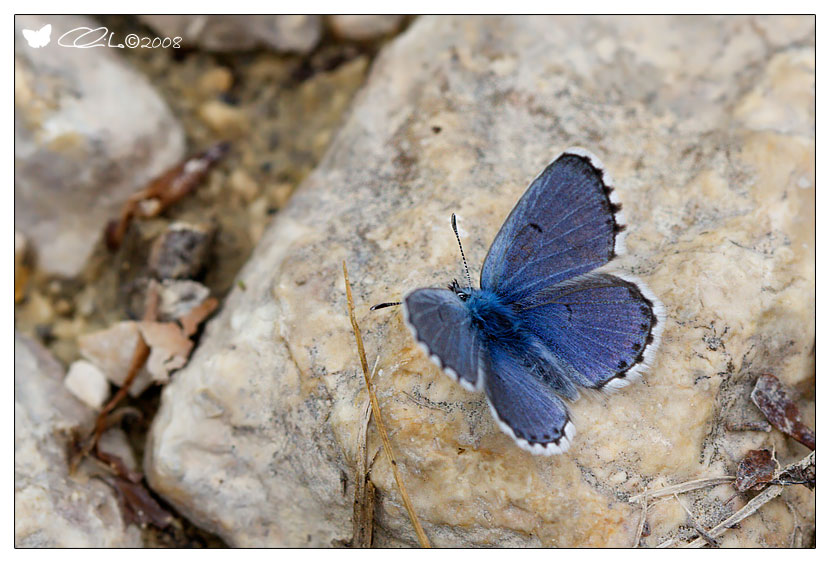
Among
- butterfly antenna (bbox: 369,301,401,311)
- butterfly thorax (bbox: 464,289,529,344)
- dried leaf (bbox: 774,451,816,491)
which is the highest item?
butterfly antenna (bbox: 369,301,401,311)

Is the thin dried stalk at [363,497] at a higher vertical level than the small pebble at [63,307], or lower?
lower

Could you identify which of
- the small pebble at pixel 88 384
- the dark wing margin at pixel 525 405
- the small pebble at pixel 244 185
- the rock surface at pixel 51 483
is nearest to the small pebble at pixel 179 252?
the small pebble at pixel 244 185

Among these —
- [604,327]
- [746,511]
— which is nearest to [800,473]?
[746,511]

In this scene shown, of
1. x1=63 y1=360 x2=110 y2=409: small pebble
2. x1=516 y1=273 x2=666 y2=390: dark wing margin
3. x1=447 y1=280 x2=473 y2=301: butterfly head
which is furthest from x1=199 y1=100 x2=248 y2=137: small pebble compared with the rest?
x1=516 y1=273 x2=666 y2=390: dark wing margin

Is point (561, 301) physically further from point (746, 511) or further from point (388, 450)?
point (746, 511)

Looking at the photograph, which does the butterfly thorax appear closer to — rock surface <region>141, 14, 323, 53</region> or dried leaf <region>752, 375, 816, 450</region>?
dried leaf <region>752, 375, 816, 450</region>

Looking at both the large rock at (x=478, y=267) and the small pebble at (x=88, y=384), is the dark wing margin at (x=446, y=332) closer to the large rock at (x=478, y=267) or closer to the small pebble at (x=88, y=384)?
the large rock at (x=478, y=267)

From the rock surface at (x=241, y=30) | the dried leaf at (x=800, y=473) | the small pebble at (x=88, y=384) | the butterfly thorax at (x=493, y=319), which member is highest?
the rock surface at (x=241, y=30)

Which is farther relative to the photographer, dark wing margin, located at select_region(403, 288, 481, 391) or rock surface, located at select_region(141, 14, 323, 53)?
rock surface, located at select_region(141, 14, 323, 53)
